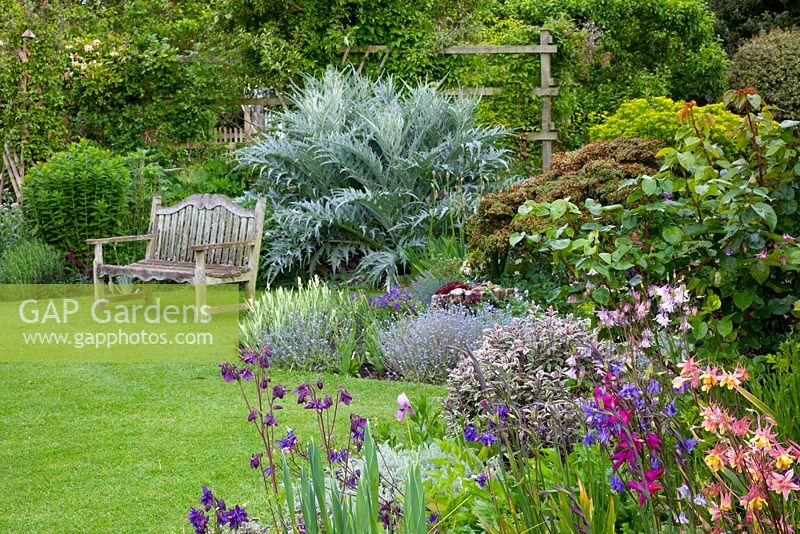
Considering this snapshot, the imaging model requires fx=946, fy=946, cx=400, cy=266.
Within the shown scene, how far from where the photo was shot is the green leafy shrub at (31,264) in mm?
9375

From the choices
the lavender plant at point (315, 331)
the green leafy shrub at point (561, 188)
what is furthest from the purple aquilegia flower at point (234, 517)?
the green leafy shrub at point (561, 188)

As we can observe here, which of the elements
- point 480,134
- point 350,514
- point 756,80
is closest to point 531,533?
point 350,514

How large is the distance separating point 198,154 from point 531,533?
1075 centimetres

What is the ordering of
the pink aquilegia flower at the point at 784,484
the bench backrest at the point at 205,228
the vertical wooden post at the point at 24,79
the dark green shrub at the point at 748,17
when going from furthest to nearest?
the dark green shrub at the point at 748,17 → the vertical wooden post at the point at 24,79 → the bench backrest at the point at 205,228 → the pink aquilegia flower at the point at 784,484

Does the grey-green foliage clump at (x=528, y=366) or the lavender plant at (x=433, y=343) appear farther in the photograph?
the lavender plant at (x=433, y=343)

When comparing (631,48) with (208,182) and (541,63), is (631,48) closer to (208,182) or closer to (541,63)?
(541,63)

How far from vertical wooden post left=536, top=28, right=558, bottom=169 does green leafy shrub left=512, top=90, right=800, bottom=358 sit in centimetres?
807

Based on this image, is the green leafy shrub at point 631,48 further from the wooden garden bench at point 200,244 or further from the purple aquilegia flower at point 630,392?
the purple aquilegia flower at point 630,392

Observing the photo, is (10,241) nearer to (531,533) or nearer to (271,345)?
(271,345)

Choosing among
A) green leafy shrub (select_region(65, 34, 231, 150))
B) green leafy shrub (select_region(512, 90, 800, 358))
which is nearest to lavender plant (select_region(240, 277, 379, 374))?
green leafy shrub (select_region(512, 90, 800, 358))

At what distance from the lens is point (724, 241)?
344 cm

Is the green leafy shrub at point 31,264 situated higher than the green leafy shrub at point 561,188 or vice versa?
the green leafy shrub at point 561,188

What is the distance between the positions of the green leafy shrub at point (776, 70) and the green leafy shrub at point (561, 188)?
10808 mm

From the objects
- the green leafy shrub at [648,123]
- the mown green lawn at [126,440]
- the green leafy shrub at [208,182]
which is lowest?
the mown green lawn at [126,440]
